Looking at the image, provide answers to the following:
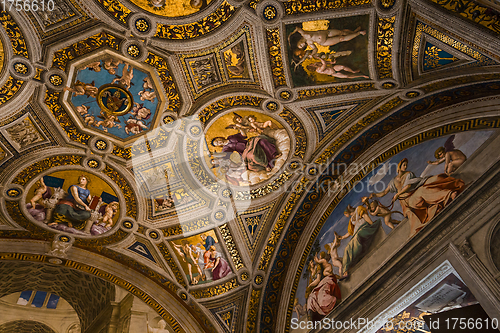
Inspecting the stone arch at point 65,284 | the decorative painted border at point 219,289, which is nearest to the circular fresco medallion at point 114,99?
the decorative painted border at point 219,289

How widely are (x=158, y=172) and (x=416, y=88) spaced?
7.52 metres

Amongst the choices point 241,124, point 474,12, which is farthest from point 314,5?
point 241,124

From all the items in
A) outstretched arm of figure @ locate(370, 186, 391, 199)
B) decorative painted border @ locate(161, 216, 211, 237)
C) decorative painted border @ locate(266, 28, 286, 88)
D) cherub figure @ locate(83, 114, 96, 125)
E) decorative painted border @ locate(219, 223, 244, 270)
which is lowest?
outstretched arm of figure @ locate(370, 186, 391, 199)

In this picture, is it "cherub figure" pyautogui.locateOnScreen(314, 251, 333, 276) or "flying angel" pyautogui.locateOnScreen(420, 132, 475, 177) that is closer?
"flying angel" pyautogui.locateOnScreen(420, 132, 475, 177)

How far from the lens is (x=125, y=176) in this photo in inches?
456

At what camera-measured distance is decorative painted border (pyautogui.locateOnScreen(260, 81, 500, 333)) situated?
8602 mm

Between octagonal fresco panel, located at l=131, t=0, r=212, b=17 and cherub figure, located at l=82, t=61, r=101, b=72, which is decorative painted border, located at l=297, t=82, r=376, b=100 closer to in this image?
octagonal fresco panel, located at l=131, t=0, r=212, b=17

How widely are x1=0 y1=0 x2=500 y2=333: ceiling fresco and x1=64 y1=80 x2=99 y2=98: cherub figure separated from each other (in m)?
0.04

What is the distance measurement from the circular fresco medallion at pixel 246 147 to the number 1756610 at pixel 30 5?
4.80 metres

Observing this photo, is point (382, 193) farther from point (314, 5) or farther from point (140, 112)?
point (140, 112)

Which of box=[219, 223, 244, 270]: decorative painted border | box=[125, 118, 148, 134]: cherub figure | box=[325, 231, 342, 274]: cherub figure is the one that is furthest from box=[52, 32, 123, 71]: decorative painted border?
box=[325, 231, 342, 274]: cherub figure

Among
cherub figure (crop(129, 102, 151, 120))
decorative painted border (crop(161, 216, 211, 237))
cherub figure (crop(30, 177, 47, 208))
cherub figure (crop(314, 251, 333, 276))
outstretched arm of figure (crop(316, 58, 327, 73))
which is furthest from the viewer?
decorative painted border (crop(161, 216, 211, 237))

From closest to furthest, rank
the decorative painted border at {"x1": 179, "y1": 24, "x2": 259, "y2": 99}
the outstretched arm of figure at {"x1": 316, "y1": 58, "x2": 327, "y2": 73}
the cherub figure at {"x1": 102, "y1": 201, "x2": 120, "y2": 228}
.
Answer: the decorative painted border at {"x1": 179, "y1": 24, "x2": 259, "y2": 99}
the outstretched arm of figure at {"x1": 316, "y1": 58, "x2": 327, "y2": 73}
the cherub figure at {"x1": 102, "y1": 201, "x2": 120, "y2": 228}

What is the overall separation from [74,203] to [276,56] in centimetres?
748
